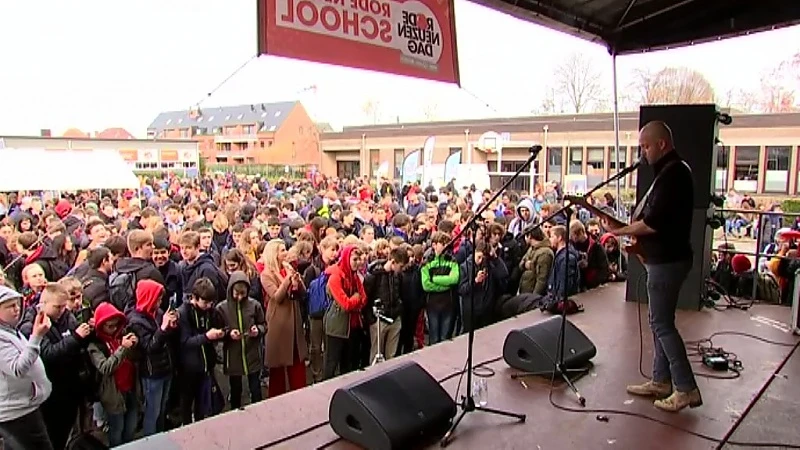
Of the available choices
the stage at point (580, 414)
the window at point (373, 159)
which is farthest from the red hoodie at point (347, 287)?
the window at point (373, 159)

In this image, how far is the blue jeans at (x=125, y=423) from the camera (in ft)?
11.3

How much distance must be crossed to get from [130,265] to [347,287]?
1.59m

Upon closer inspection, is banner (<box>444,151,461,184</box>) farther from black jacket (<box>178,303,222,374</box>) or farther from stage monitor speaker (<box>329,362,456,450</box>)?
stage monitor speaker (<box>329,362,456,450</box>)

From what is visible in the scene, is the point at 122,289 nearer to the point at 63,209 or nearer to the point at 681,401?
the point at 681,401

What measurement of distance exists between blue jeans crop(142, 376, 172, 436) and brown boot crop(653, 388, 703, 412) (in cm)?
298

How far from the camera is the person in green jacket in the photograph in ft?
15.8

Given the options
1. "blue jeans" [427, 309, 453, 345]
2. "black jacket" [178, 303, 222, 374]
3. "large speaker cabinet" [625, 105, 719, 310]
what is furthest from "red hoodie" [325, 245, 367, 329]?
"large speaker cabinet" [625, 105, 719, 310]

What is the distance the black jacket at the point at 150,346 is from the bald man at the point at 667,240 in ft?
9.01

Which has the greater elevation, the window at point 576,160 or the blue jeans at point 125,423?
the window at point 576,160

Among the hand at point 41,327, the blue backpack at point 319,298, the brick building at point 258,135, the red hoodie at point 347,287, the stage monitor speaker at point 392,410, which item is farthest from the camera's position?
the brick building at point 258,135

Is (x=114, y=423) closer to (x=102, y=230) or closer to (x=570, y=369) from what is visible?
(x=102, y=230)

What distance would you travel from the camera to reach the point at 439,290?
4.84m

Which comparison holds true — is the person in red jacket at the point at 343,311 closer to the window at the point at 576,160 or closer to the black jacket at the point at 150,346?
the black jacket at the point at 150,346

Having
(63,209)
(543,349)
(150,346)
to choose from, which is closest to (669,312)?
(543,349)
